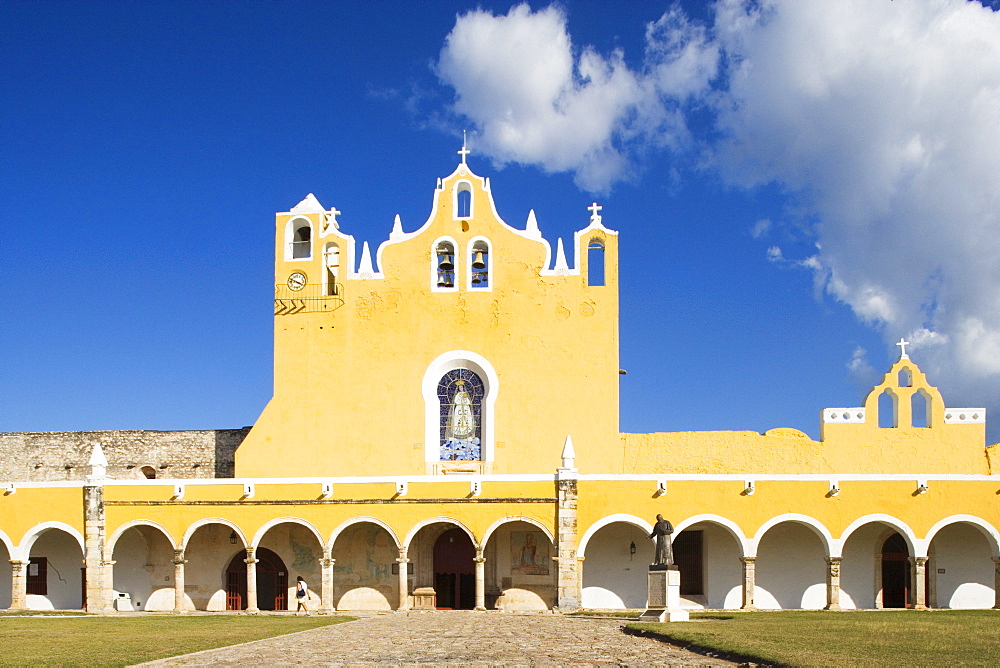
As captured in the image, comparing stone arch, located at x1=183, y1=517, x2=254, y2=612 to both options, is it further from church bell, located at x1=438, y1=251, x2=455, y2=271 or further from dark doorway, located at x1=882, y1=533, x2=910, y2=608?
dark doorway, located at x1=882, y1=533, x2=910, y2=608

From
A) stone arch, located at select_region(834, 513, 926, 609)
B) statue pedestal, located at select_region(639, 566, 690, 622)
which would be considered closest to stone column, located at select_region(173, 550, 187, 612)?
statue pedestal, located at select_region(639, 566, 690, 622)

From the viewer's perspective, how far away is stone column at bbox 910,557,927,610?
26.6 m

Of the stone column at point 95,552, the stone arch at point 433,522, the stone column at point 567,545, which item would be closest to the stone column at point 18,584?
the stone column at point 95,552

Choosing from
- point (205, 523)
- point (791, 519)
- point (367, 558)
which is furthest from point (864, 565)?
point (205, 523)

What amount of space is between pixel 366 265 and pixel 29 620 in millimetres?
12710

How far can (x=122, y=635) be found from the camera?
65.3 feet

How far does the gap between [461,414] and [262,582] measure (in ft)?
23.2

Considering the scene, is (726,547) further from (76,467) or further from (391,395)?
(76,467)

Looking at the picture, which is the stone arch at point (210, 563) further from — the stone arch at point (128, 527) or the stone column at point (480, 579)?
the stone column at point (480, 579)

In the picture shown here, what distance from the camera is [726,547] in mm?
28484

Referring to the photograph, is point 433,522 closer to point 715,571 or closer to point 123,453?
point 715,571

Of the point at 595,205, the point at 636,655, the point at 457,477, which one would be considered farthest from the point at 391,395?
the point at 636,655

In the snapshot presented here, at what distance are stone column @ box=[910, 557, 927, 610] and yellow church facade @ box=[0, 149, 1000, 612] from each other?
5cm

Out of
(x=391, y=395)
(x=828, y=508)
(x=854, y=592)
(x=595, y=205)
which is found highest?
(x=595, y=205)
